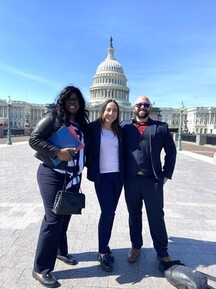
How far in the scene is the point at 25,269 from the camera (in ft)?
10.7

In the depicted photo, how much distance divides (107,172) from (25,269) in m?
1.57

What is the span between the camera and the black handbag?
2902 mm

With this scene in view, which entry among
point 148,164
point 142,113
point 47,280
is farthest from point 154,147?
point 47,280

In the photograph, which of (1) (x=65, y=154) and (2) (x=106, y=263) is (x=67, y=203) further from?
(2) (x=106, y=263)

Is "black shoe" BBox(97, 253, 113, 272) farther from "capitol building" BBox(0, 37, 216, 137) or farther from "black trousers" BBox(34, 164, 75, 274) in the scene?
"capitol building" BBox(0, 37, 216, 137)

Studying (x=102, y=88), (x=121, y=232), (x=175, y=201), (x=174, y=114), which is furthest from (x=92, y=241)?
(x=174, y=114)

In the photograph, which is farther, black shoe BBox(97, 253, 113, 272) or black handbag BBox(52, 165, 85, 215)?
black shoe BBox(97, 253, 113, 272)

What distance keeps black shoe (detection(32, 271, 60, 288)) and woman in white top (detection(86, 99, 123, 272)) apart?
2.20 ft

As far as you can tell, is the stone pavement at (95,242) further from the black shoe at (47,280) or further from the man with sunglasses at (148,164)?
the man with sunglasses at (148,164)

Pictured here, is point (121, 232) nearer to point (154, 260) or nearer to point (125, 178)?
point (154, 260)

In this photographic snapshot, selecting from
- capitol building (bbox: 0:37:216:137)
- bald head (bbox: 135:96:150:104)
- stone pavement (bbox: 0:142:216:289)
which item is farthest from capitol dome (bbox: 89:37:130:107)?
bald head (bbox: 135:96:150:104)

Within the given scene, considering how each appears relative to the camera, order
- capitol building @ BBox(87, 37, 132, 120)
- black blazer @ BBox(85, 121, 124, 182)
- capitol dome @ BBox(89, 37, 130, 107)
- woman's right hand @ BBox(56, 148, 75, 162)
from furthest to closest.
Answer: capitol dome @ BBox(89, 37, 130, 107), capitol building @ BBox(87, 37, 132, 120), black blazer @ BBox(85, 121, 124, 182), woman's right hand @ BBox(56, 148, 75, 162)

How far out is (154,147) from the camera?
3344mm

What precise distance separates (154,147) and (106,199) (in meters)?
0.91
